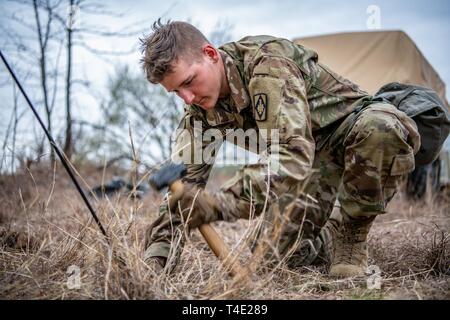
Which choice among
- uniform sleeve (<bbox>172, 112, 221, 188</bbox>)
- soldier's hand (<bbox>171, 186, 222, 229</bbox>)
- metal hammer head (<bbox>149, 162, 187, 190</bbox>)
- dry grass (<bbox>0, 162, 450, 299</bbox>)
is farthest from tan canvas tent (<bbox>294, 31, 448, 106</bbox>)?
soldier's hand (<bbox>171, 186, 222, 229</bbox>)

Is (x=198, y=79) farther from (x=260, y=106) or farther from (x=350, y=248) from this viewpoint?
(x=350, y=248)

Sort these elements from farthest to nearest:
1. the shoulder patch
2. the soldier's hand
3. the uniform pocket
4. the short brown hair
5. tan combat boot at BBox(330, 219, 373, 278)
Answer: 1. tan combat boot at BBox(330, 219, 373, 278)
2. the uniform pocket
3. the short brown hair
4. the shoulder patch
5. the soldier's hand

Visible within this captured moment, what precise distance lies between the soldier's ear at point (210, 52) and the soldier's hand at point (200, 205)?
708 millimetres

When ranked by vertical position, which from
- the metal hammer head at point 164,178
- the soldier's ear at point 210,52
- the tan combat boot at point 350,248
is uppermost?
the soldier's ear at point 210,52

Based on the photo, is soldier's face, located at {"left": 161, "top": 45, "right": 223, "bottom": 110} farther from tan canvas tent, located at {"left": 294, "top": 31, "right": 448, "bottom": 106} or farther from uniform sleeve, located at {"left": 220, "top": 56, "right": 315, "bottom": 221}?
tan canvas tent, located at {"left": 294, "top": 31, "right": 448, "bottom": 106}

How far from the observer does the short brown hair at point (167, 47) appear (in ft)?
6.71

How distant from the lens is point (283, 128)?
1830 mm

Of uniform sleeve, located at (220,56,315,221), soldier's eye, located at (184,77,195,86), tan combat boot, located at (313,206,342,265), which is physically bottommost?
tan combat boot, located at (313,206,342,265)

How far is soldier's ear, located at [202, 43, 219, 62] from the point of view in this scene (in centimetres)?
214

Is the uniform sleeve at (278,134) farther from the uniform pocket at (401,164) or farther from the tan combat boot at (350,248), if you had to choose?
the tan combat boot at (350,248)

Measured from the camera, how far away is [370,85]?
6.19 m

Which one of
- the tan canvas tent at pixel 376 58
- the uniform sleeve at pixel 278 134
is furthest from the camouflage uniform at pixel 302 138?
the tan canvas tent at pixel 376 58

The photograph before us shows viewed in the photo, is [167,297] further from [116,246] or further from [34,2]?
[34,2]

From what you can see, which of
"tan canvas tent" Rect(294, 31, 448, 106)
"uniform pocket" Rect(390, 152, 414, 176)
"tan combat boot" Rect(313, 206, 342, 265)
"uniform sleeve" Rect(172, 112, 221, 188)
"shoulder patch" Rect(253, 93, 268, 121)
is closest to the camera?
"shoulder patch" Rect(253, 93, 268, 121)
